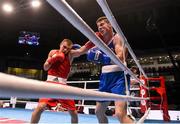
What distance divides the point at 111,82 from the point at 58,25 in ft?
26.9

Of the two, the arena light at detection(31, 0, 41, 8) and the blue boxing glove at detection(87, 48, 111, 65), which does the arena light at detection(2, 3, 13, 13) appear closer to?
the arena light at detection(31, 0, 41, 8)

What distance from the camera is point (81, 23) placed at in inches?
27.7

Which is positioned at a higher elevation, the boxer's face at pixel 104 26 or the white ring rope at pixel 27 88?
the boxer's face at pixel 104 26

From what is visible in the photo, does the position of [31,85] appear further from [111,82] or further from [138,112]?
[138,112]

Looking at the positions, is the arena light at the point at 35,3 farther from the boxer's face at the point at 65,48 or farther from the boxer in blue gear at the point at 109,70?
the boxer in blue gear at the point at 109,70

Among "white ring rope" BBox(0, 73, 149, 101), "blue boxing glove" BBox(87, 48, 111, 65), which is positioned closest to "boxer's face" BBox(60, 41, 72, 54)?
"blue boxing glove" BBox(87, 48, 111, 65)

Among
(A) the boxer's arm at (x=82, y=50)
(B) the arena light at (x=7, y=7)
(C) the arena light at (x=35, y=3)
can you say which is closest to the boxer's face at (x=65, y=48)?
(A) the boxer's arm at (x=82, y=50)

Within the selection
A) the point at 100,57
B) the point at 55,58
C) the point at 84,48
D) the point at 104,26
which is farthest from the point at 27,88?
the point at 55,58

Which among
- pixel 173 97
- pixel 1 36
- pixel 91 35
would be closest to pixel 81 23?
pixel 91 35

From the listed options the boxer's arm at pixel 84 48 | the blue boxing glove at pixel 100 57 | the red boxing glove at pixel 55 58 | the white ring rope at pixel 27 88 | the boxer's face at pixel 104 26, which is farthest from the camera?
the red boxing glove at pixel 55 58

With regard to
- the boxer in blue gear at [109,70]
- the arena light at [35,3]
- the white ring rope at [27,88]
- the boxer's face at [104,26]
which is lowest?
the white ring rope at [27,88]

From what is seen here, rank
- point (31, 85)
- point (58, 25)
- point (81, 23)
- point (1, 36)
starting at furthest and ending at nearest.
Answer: point (1, 36) → point (58, 25) → point (81, 23) → point (31, 85)

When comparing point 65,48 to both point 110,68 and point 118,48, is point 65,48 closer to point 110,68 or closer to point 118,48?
point 110,68

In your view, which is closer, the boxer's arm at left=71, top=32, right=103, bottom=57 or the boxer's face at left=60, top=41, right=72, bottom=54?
the boxer's arm at left=71, top=32, right=103, bottom=57
